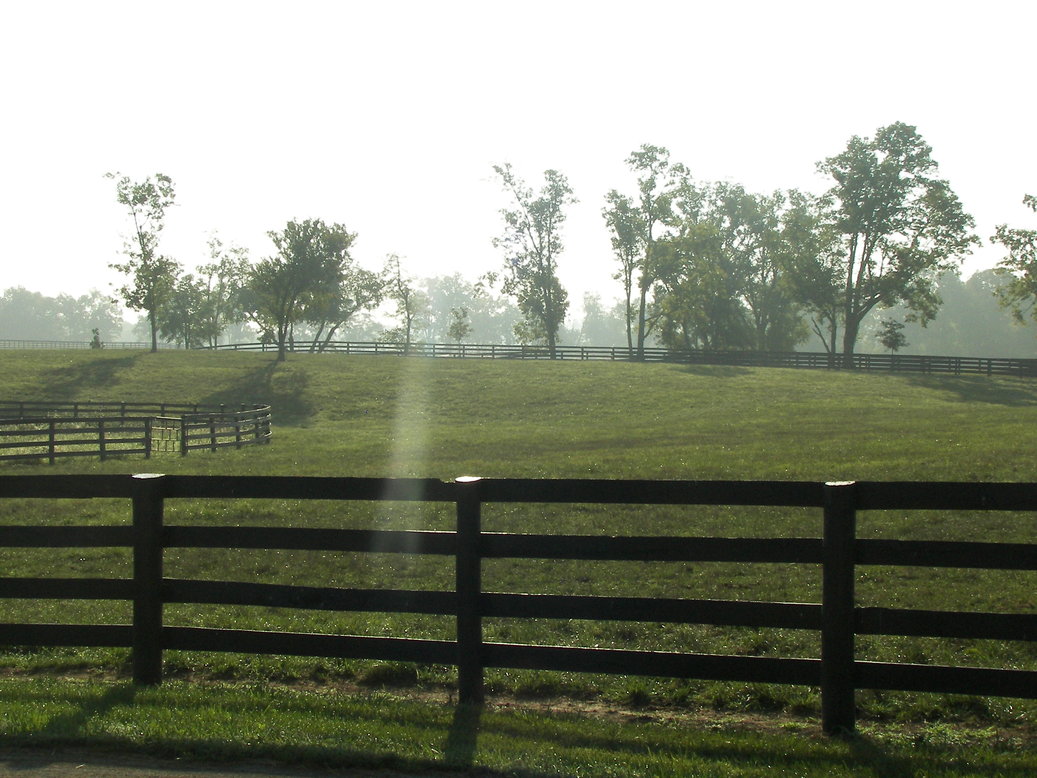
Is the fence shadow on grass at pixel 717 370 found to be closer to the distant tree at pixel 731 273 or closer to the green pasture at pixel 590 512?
the green pasture at pixel 590 512

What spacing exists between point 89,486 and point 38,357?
2658 inches

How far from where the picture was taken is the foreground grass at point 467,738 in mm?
5012

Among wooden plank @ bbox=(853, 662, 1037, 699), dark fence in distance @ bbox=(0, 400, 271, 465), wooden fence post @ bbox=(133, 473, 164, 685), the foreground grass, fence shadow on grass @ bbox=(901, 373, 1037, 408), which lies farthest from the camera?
fence shadow on grass @ bbox=(901, 373, 1037, 408)

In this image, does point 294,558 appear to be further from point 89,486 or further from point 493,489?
point 493,489

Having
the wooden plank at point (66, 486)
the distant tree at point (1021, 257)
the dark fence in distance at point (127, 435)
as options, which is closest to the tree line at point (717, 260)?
the distant tree at point (1021, 257)

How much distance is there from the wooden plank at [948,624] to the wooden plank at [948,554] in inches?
11.3

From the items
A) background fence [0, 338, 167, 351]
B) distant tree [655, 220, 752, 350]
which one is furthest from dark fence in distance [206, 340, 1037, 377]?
background fence [0, 338, 167, 351]

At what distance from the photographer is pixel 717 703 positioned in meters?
6.74

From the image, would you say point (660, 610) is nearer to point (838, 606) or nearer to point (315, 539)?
point (838, 606)

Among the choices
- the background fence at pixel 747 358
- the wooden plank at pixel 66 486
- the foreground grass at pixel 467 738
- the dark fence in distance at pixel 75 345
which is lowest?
the foreground grass at pixel 467 738

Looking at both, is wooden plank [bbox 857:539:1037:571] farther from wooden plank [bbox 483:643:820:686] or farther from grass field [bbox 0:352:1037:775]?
grass field [bbox 0:352:1037:775]

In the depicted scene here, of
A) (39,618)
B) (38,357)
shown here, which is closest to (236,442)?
(39,618)

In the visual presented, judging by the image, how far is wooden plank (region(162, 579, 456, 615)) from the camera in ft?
20.6

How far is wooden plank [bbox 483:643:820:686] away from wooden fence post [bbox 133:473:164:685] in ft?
8.75
